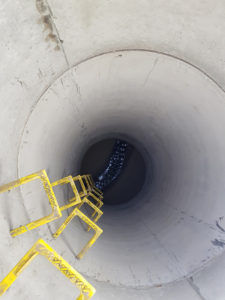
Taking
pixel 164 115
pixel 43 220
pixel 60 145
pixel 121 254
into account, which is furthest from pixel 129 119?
pixel 43 220

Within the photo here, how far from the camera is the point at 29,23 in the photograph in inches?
86.9

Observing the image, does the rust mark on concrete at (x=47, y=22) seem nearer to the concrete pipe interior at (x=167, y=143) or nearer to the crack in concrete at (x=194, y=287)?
the concrete pipe interior at (x=167, y=143)

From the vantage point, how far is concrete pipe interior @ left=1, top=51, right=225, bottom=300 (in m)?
2.81

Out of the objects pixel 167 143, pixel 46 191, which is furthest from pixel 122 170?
pixel 46 191

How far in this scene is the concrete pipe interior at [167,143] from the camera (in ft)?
9.23

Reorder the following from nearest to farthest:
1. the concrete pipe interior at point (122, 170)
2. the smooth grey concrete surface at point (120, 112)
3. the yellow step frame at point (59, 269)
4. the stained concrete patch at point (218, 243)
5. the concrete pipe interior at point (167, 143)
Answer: the yellow step frame at point (59, 269) → the smooth grey concrete surface at point (120, 112) → the concrete pipe interior at point (167, 143) → the stained concrete patch at point (218, 243) → the concrete pipe interior at point (122, 170)

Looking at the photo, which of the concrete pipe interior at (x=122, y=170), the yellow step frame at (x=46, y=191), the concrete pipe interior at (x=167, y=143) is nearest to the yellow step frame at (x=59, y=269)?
the yellow step frame at (x=46, y=191)

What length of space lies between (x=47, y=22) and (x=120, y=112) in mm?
2145

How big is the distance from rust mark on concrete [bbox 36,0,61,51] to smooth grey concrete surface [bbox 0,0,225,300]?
1 cm

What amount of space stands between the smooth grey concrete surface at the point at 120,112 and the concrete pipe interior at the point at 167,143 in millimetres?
16

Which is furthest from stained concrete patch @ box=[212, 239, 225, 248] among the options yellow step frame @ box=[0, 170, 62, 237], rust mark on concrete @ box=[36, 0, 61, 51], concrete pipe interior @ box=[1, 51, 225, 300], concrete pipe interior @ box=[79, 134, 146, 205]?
concrete pipe interior @ box=[79, 134, 146, 205]

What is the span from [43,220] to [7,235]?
404 mm

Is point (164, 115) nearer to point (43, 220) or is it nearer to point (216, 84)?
point (216, 84)

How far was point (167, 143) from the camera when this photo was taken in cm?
447
